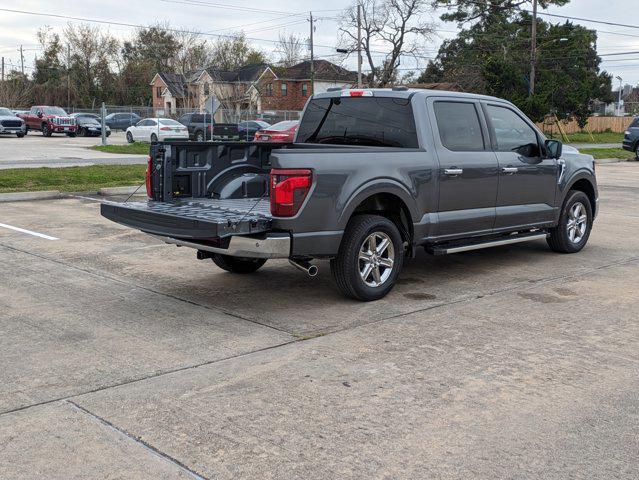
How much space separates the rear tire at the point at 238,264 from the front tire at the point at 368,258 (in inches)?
61.0

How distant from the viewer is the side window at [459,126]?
7336mm

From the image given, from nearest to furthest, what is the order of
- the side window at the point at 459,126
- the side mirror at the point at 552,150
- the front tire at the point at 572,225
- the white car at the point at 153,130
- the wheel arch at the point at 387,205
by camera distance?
the wheel arch at the point at 387,205
the side window at the point at 459,126
the side mirror at the point at 552,150
the front tire at the point at 572,225
the white car at the point at 153,130

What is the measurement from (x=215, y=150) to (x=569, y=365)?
13.1 feet

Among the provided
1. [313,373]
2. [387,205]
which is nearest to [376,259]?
[387,205]

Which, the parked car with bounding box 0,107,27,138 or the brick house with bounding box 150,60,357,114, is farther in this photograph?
the brick house with bounding box 150,60,357,114

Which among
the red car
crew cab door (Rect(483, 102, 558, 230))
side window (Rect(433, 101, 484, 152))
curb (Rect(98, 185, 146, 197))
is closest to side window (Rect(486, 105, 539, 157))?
crew cab door (Rect(483, 102, 558, 230))

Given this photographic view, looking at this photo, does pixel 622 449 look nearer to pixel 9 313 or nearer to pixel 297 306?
pixel 297 306

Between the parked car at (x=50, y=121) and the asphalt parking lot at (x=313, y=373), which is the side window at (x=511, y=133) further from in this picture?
the parked car at (x=50, y=121)

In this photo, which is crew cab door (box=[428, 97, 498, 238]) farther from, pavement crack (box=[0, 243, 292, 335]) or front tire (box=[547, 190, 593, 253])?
pavement crack (box=[0, 243, 292, 335])

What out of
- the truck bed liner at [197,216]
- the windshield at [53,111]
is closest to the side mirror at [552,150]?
the truck bed liner at [197,216]

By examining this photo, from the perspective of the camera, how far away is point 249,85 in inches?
2357

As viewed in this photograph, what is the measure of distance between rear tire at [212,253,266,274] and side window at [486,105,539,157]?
2.89 m

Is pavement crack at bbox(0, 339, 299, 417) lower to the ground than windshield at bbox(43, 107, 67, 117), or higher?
lower

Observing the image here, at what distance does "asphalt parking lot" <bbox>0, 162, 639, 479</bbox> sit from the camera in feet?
11.9
